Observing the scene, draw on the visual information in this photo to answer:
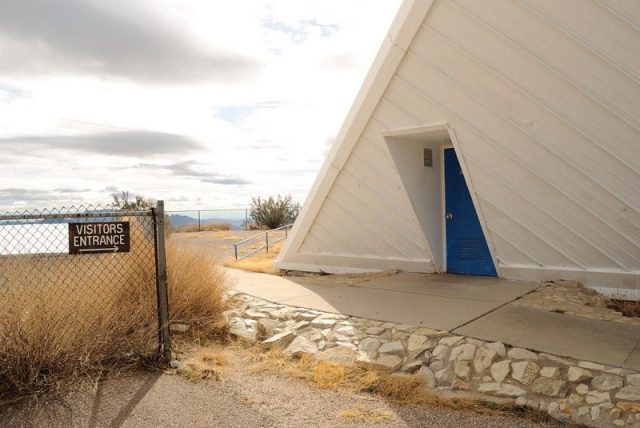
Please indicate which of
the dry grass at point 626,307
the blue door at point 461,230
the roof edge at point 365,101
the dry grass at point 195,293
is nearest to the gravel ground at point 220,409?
the dry grass at point 195,293

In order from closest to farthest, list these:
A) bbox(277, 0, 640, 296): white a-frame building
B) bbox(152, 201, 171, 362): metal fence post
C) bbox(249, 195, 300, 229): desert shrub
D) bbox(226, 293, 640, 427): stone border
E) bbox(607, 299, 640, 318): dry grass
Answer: bbox(226, 293, 640, 427): stone border
bbox(152, 201, 171, 362): metal fence post
bbox(277, 0, 640, 296): white a-frame building
bbox(607, 299, 640, 318): dry grass
bbox(249, 195, 300, 229): desert shrub

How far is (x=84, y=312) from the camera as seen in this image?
16.4ft

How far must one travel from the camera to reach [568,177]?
6.30 meters

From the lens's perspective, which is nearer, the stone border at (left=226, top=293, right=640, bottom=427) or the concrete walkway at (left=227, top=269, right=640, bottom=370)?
the stone border at (left=226, top=293, right=640, bottom=427)

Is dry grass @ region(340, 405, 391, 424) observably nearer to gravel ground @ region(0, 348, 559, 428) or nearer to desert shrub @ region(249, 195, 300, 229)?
gravel ground @ region(0, 348, 559, 428)

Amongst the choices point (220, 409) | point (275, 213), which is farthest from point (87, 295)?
point (275, 213)

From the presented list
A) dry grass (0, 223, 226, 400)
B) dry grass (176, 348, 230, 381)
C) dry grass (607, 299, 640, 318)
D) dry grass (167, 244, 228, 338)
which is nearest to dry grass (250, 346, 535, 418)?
dry grass (176, 348, 230, 381)

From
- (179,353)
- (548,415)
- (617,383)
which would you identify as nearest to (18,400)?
(179,353)

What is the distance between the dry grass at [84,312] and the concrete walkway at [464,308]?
1.55 m

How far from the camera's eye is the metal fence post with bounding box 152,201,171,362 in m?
5.14

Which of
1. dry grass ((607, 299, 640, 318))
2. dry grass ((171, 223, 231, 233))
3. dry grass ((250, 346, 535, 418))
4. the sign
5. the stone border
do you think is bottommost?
dry grass ((250, 346, 535, 418))

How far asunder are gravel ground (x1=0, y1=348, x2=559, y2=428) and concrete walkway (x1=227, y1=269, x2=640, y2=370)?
127 centimetres

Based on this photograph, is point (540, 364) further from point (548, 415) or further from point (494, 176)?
point (494, 176)

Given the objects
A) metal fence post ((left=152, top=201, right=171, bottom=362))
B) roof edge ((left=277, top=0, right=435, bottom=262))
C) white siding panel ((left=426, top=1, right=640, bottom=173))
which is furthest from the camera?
roof edge ((left=277, top=0, right=435, bottom=262))
